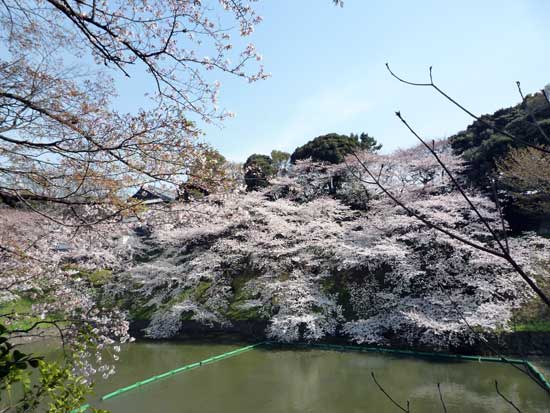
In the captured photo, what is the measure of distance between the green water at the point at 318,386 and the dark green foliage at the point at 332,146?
30.2 ft

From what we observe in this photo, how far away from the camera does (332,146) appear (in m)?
15.9

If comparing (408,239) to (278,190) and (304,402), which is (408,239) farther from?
(278,190)

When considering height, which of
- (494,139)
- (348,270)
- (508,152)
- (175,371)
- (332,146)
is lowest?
(175,371)

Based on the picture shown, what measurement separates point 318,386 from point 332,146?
11.2m

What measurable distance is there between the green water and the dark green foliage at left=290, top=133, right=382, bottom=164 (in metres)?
9.21

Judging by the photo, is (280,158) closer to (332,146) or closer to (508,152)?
(332,146)

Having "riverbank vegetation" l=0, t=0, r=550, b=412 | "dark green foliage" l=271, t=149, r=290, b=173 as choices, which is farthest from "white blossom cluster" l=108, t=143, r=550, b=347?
"dark green foliage" l=271, t=149, r=290, b=173

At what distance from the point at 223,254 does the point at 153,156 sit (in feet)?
31.4

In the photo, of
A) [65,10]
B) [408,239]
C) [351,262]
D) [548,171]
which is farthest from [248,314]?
[65,10]

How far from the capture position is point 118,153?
2.79 m

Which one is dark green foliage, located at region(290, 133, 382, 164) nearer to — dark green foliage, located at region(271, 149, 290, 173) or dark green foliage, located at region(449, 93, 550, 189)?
dark green foliage, located at region(271, 149, 290, 173)

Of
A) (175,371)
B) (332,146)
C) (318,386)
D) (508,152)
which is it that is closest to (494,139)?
(508,152)

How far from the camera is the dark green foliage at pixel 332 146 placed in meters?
15.6

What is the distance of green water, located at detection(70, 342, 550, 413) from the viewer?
211 inches
